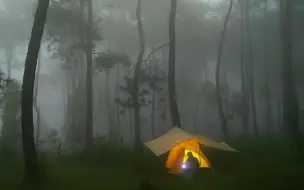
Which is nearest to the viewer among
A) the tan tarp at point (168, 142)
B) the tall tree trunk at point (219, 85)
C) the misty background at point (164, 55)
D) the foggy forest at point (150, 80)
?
the tan tarp at point (168, 142)

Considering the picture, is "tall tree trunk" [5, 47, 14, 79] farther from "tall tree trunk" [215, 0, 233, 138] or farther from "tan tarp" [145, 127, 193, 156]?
"tall tree trunk" [215, 0, 233, 138]

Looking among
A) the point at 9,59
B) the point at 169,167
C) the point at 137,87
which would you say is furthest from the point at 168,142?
the point at 9,59

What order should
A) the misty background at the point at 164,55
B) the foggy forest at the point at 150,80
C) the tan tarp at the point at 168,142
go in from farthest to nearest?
1. the misty background at the point at 164,55
2. the foggy forest at the point at 150,80
3. the tan tarp at the point at 168,142

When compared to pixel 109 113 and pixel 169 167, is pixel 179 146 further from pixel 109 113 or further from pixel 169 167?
pixel 109 113

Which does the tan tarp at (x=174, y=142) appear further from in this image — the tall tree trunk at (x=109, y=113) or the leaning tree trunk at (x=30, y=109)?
the tall tree trunk at (x=109, y=113)

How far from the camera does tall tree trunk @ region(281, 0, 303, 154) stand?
799cm

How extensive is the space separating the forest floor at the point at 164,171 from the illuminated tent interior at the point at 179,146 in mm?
202

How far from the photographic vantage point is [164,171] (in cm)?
627

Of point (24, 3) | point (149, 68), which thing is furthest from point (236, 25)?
point (24, 3)

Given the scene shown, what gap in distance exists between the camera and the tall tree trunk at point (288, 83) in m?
7.99

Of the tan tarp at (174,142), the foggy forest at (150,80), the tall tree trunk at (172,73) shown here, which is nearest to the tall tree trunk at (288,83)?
the foggy forest at (150,80)

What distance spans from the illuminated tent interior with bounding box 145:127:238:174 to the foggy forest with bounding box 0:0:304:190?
56 centimetres

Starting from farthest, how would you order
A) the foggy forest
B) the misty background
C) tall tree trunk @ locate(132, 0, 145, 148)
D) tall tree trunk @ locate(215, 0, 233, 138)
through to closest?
tall tree trunk @ locate(215, 0, 233, 138), tall tree trunk @ locate(132, 0, 145, 148), the misty background, the foggy forest

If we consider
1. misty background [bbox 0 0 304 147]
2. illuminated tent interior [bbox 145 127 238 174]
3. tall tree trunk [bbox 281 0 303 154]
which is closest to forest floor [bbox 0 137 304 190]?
illuminated tent interior [bbox 145 127 238 174]
